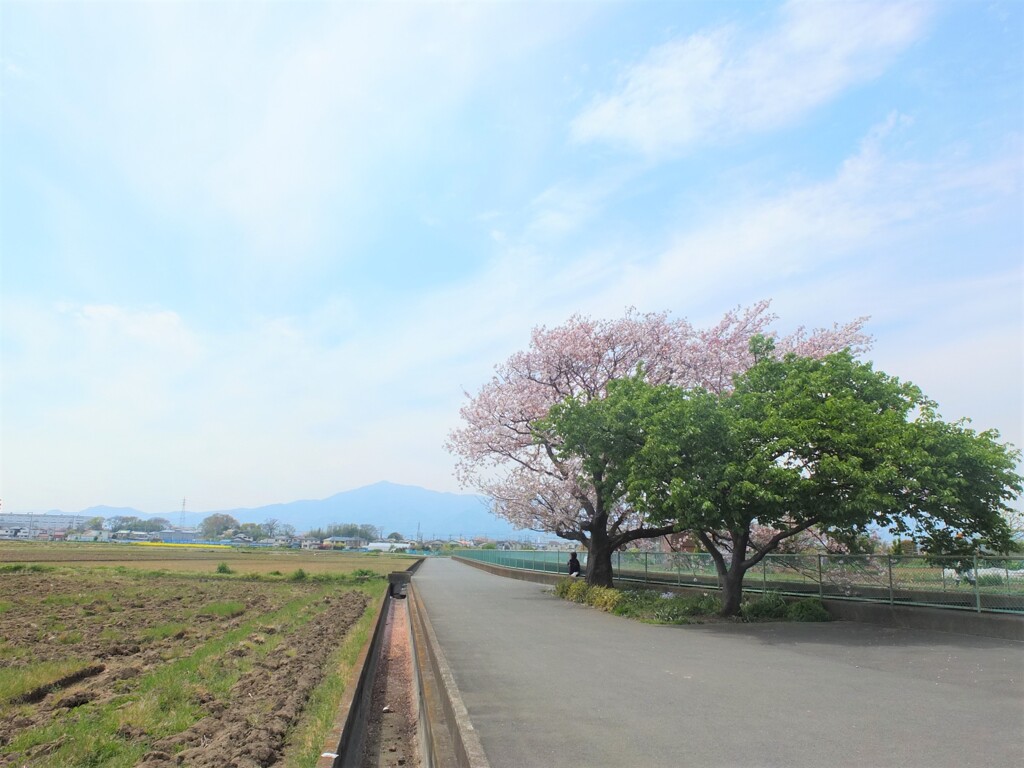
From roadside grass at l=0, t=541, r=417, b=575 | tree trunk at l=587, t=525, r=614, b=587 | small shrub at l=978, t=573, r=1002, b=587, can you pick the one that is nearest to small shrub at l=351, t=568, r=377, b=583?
roadside grass at l=0, t=541, r=417, b=575

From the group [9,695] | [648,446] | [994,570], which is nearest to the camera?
[9,695]

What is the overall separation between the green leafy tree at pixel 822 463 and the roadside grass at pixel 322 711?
673 centimetres

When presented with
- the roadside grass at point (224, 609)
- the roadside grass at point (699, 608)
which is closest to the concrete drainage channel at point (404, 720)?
the roadside grass at point (699, 608)

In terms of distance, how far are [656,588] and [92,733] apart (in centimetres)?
1734

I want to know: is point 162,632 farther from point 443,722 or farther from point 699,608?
point 699,608

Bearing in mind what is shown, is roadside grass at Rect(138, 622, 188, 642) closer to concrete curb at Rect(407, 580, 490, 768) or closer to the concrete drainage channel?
the concrete drainage channel

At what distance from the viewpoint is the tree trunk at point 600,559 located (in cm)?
2298

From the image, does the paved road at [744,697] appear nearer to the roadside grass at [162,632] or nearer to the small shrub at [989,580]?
the small shrub at [989,580]

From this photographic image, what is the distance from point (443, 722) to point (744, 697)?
3.40m

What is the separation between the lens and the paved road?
584cm

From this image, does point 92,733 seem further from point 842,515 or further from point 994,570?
point 994,570

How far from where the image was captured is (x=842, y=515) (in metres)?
13.2

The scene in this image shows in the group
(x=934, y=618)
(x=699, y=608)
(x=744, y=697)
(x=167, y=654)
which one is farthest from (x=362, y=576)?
(x=744, y=697)

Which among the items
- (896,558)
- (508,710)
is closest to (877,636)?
(896,558)
